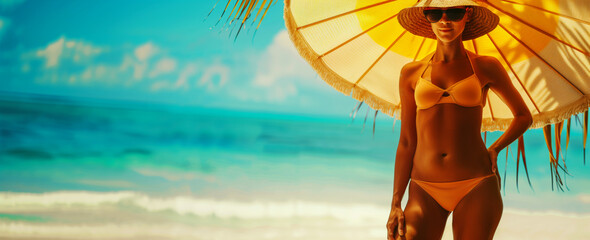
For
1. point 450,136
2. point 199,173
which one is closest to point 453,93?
point 450,136

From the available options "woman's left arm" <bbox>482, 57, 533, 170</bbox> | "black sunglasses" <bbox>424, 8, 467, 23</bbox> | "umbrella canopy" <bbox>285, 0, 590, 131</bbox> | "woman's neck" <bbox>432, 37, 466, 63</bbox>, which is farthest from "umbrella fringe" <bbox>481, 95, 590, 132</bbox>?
"black sunglasses" <bbox>424, 8, 467, 23</bbox>

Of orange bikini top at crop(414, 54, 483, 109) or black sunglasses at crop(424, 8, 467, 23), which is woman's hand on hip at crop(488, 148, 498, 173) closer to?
orange bikini top at crop(414, 54, 483, 109)

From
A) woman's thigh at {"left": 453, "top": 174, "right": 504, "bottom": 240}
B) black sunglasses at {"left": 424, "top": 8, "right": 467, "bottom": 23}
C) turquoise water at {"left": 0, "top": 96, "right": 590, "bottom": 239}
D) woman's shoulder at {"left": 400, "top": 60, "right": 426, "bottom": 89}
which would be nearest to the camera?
woman's thigh at {"left": 453, "top": 174, "right": 504, "bottom": 240}

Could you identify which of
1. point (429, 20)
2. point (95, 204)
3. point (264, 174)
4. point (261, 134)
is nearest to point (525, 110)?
point (429, 20)

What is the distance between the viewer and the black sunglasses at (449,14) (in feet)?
6.91

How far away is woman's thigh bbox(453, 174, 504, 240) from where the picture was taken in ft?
6.57

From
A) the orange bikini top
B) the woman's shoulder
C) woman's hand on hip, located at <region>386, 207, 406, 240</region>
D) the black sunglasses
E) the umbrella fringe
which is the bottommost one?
woman's hand on hip, located at <region>386, 207, 406, 240</region>

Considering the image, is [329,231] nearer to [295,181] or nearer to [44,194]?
[295,181]

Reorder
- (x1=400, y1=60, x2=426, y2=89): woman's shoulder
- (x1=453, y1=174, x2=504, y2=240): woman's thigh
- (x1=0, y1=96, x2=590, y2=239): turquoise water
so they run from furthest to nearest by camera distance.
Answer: (x1=0, y1=96, x2=590, y2=239): turquoise water → (x1=400, y1=60, x2=426, y2=89): woman's shoulder → (x1=453, y1=174, x2=504, y2=240): woman's thigh

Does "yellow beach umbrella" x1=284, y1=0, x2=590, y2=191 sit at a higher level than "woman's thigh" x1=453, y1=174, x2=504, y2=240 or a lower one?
higher

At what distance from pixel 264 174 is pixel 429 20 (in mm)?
8048

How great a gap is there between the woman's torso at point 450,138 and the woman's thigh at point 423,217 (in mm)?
78

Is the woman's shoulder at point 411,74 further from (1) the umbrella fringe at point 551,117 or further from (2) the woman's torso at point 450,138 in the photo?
(1) the umbrella fringe at point 551,117

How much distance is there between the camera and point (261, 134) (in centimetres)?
1444
